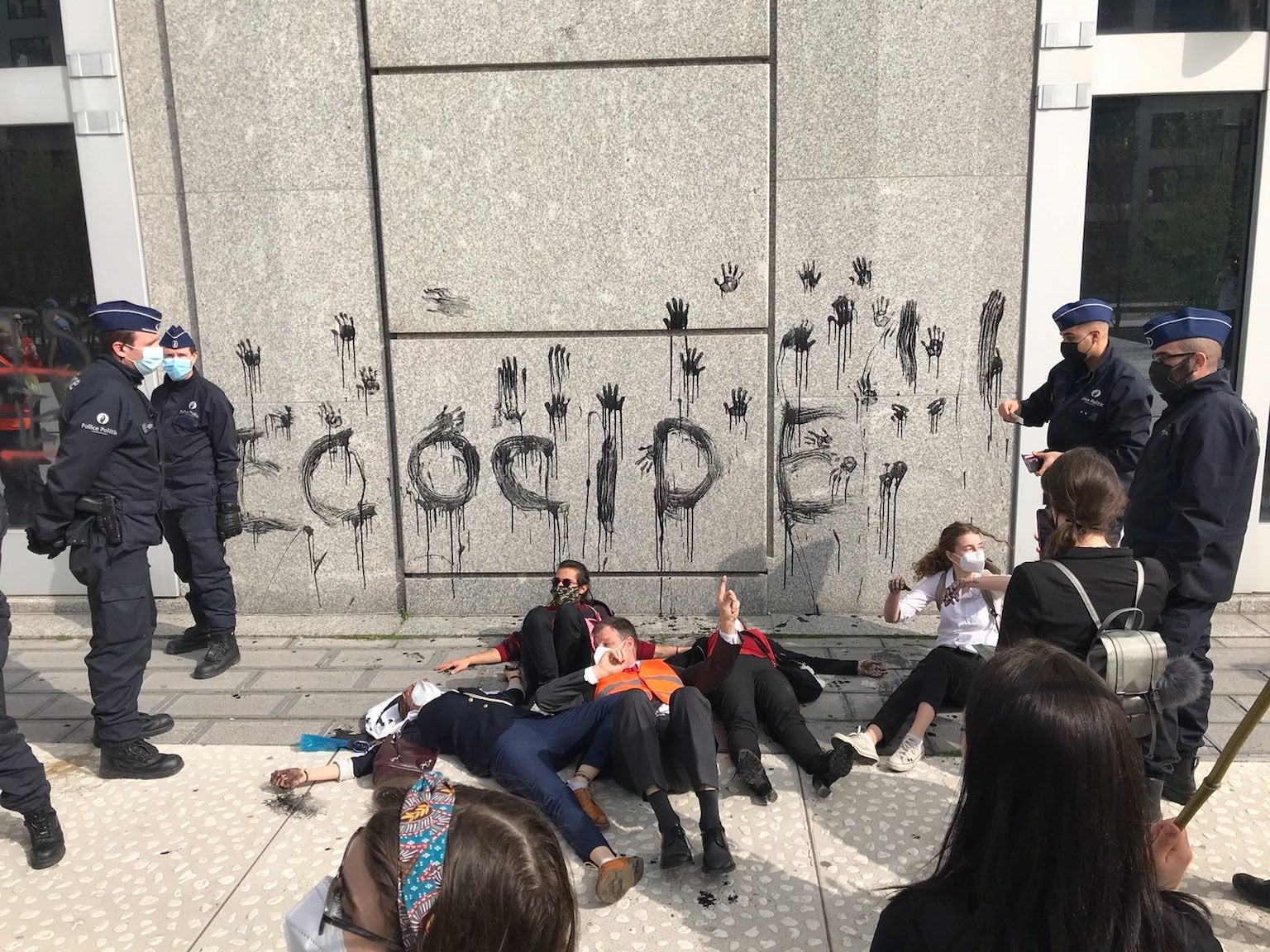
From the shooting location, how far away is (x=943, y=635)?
4402 mm

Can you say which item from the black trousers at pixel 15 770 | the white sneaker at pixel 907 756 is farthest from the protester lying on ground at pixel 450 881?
the white sneaker at pixel 907 756

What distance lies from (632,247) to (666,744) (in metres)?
3.00

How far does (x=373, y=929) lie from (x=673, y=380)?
14.3 ft

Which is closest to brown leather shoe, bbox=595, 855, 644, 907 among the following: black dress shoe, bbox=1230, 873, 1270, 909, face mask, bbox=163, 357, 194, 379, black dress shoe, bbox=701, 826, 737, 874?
black dress shoe, bbox=701, 826, 737, 874

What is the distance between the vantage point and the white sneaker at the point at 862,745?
154 inches

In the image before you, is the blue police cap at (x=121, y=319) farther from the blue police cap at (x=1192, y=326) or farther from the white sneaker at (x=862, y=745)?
the blue police cap at (x=1192, y=326)

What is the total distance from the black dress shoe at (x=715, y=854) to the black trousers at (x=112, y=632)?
2.56 meters

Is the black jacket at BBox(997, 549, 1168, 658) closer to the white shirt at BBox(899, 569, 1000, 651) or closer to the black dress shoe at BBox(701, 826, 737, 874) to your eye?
the black dress shoe at BBox(701, 826, 737, 874)

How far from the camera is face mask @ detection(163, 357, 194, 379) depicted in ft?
16.6

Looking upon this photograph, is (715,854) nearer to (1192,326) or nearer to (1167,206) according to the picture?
(1192,326)

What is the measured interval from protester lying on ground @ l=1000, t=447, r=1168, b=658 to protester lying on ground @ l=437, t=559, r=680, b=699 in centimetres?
237

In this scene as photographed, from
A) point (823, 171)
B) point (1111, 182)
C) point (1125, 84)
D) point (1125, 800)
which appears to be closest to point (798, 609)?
point (823, 171)

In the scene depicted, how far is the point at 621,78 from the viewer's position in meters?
5.35

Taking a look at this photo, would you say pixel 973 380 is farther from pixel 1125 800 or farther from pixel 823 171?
pixel 1125 800
